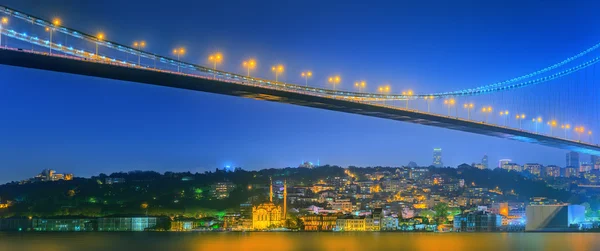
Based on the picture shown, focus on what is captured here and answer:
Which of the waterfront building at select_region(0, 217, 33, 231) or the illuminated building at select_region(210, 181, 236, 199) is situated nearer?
the waterfront building at select_region(0, 217, 33, 231)

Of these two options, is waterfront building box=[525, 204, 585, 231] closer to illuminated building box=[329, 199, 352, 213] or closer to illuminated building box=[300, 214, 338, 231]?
illuminated building box=[300, 214, 338, 231]

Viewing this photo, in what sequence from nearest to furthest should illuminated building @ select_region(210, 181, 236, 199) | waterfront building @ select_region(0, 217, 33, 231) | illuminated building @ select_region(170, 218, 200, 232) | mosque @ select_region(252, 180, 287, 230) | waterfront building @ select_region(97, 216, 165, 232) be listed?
illuminated building @ select_region(170, 218, 200, 232) < waterfront building @ select_region(97, 216, 165, 232) < waterfront building @ select_region(0, 217, 33, 231) < mosque @ select_region(252, 180, 287, 230) < illuminated building @ select_region(210, 181, 236, 199)

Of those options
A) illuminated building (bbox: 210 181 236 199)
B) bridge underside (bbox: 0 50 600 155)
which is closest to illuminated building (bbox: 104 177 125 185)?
illuminated building (bbox: 210 181 236 199)

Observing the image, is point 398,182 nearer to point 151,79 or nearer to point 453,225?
point 453,225

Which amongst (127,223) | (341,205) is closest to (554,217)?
(341,205)

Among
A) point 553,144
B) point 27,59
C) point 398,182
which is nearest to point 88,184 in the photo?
point 398,182

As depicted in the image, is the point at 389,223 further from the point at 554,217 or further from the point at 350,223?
the point at 554,217

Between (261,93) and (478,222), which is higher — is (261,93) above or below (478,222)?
above
